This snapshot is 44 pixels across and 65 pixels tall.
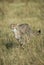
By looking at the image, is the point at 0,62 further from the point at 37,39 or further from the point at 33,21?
the point at 33,21

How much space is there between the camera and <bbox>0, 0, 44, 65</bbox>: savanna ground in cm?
559

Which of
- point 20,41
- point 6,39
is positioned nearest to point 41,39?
point 20,41

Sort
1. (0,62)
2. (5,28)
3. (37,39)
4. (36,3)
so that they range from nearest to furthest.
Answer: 1. (0,62)
2. (37,39)
3. (5,28)
4. (36,3)

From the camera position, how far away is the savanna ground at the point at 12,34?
559cm

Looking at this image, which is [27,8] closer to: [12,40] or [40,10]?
[40,10]

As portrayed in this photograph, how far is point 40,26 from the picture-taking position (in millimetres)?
7848

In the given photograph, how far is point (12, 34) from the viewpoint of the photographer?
273 inches

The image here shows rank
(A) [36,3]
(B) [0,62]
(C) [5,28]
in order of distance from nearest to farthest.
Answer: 1. (B) [0,62]
2. (C) [5,28]
3. (A) [36,3]

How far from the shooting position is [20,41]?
6.44 metres

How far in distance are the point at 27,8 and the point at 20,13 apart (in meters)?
0.61

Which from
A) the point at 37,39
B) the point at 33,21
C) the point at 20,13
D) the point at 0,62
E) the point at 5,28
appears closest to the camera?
the point at 0,62

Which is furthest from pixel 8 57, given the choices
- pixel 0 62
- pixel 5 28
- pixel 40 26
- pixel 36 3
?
pixel 36 3

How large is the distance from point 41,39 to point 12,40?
0.88m

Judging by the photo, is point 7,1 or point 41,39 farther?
point 7,1
